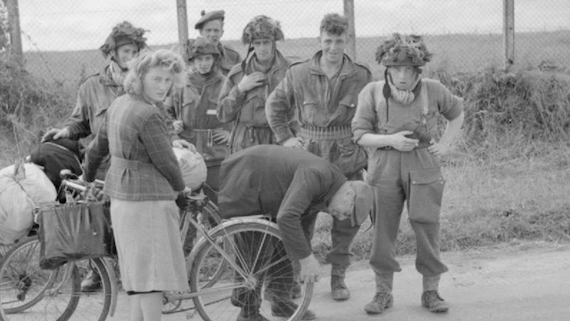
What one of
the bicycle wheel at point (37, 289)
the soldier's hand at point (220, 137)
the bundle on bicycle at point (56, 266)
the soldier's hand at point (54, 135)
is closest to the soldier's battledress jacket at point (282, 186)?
the bundle on bicycle at point (56, 266)

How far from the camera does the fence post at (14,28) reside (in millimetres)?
10070

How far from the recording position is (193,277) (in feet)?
18.0

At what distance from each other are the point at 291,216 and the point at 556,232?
10.3 feet

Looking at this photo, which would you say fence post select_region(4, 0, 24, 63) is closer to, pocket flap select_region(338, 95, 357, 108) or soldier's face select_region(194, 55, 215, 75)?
soldier's face select_region(194, 55, 215, 75)

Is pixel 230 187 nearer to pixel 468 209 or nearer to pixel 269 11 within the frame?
pixel 468 209

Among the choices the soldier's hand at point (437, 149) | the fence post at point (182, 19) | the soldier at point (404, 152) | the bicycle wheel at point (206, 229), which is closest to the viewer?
the bicycle wheel at point (206, 229)

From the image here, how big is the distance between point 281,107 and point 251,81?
1.03ft

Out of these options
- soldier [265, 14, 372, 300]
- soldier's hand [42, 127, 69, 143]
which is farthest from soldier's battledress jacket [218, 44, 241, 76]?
soldier's hand [42, 127, 69, 143]

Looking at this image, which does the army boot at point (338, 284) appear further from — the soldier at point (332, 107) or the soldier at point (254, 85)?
the soldier at point (254, 85)

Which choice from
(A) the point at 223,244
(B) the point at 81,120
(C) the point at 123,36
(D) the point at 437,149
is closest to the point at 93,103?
(B) the point at 81,120

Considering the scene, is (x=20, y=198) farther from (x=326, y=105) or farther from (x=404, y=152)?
(x=404, y=152)

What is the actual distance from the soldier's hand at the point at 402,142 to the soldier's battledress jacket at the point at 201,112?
56.6 inches

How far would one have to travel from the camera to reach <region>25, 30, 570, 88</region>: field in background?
10336mm

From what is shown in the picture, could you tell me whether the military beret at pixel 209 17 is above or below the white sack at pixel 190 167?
above
